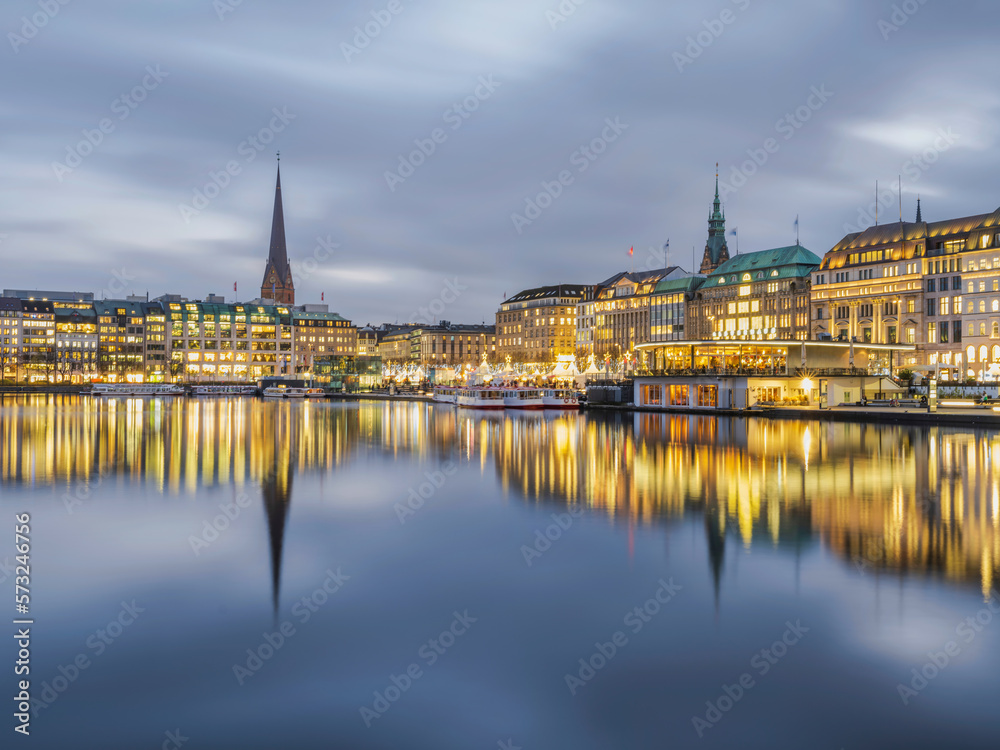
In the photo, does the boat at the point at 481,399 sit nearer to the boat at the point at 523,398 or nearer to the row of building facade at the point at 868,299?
the boat at the point at 523,398

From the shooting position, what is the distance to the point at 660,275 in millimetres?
186125

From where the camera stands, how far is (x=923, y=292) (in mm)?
116938

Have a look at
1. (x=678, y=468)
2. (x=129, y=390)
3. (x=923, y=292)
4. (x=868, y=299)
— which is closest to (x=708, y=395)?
(x=923, y=292)

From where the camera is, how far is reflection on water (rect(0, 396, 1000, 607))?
22.5 m

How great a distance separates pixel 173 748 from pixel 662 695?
21.5 feet

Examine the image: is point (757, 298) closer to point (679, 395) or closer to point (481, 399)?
point (679, 395)

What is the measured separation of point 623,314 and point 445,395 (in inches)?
2671

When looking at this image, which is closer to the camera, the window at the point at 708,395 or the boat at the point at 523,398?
the window at the point at 708,395

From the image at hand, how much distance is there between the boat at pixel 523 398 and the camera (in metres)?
107

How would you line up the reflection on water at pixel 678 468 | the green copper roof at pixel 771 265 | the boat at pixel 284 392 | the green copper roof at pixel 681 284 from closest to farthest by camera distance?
the reflection on water at pixel 678 468 → the green copper roof at pixel 771 265 → the boat at pixel 284 392 → the green copper roof at pixel 681 284

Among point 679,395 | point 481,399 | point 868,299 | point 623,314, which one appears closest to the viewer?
point 679,395

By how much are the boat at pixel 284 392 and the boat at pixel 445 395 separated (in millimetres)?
39110

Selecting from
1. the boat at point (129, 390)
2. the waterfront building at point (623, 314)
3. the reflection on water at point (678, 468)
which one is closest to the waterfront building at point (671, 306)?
the waterfront building at point (623, 314)

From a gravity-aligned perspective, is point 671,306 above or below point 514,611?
above
